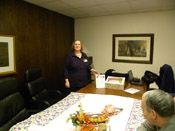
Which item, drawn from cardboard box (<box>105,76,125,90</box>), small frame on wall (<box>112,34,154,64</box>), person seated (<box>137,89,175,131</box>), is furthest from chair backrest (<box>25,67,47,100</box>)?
small frame on wall (<box>112,34,154,64</box>)

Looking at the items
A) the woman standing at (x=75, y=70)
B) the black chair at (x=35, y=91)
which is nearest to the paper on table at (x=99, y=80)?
the woman standing at (x=75, y=70)

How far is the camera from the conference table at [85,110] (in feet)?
4.24

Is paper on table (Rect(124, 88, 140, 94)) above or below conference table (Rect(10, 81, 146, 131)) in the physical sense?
above

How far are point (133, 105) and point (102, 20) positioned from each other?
122 inches

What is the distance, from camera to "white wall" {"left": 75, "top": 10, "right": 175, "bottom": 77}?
3.63 meters

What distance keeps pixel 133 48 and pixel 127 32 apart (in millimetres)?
478

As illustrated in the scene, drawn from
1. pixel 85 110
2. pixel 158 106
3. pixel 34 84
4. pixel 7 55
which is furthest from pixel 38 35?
pixel 158 106

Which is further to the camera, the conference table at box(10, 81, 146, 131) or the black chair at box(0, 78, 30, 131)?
the black chair at box(0, 78, 30, 131)

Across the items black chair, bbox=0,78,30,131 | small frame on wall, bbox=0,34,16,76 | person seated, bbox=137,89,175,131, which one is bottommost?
black chair, bbox=0,78,30,131

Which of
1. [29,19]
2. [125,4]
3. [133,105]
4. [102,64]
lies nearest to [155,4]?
[125,4]

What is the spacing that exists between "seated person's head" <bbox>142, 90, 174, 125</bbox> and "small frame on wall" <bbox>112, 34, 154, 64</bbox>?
3.20m

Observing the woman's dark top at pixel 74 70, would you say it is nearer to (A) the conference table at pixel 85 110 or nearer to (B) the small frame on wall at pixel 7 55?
(A) the conference table at pixel 85 110

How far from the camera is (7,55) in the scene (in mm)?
2547

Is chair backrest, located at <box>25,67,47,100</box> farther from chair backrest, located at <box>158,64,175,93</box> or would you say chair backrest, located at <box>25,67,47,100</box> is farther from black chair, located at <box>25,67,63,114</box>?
chair backrest, located at <box>158,64,175,93</box>
